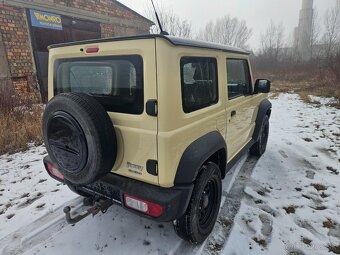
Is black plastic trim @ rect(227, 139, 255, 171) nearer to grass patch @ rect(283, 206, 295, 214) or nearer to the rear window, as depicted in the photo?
grass patch @ rect(283, 206, 295, 214)

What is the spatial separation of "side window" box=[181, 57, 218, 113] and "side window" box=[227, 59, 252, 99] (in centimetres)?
41

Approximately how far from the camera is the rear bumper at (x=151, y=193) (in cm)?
173

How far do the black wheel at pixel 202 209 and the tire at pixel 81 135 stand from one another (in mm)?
777

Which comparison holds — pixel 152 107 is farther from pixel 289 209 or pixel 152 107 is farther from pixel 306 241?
pixel 289 209

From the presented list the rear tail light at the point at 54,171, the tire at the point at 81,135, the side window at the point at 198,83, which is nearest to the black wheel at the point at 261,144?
the side window at the point at 198,83

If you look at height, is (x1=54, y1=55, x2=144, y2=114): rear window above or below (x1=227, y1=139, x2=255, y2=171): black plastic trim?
above

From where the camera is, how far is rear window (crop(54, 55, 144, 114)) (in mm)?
1735

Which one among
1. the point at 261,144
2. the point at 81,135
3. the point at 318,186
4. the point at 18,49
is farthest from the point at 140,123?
the point at 18,49

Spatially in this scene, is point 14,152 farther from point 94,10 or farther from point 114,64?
point 94,10

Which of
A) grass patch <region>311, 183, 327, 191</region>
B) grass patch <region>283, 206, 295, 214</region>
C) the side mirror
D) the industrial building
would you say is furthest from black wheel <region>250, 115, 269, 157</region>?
the industrial building

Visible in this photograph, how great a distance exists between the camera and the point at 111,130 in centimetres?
178

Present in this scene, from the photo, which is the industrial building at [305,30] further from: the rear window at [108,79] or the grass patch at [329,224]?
the rear window at [108,79]

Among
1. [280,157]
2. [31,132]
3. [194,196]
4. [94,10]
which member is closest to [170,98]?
[194,196]

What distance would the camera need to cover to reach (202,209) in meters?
2.28
